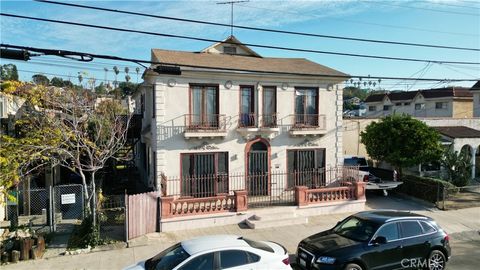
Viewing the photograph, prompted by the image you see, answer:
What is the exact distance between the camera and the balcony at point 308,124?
1836 cm

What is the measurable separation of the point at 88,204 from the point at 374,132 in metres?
14.4

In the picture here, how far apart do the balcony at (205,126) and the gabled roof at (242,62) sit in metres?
2.32

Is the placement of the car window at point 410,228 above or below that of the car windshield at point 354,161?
below

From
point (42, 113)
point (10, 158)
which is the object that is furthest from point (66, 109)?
point (10, 158)

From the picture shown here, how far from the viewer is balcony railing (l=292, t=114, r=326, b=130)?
1853 cm

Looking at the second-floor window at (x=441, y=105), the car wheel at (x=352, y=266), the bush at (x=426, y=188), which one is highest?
the second-floor window at (x=441, y=105)

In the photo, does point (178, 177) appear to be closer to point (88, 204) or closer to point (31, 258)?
point (88, 204)

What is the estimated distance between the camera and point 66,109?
13852 millimetres

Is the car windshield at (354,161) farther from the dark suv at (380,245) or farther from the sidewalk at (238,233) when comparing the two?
the dark suv at (380,245)

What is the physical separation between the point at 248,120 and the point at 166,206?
6.16m

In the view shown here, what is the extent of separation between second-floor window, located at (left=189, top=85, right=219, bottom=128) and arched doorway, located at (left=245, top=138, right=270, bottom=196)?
86.6 inches

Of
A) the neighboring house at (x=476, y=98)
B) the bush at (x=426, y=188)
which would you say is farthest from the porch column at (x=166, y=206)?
the neighboring house at (x=476, y=98)

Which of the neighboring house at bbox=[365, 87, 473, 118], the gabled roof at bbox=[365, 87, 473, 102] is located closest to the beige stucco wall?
the neighboring house at bbox=[365, 87, 473, 118]

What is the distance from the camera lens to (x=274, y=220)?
14469mm
